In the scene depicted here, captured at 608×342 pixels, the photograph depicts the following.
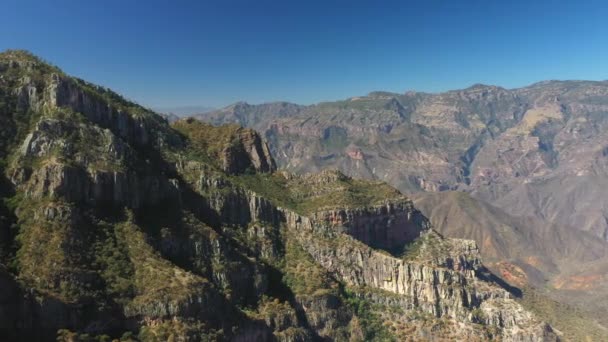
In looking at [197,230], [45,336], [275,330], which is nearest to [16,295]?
[45,336]

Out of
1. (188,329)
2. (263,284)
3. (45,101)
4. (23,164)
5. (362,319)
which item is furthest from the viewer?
(362,319)

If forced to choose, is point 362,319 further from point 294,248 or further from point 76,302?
point 76,302

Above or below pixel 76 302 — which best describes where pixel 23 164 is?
above

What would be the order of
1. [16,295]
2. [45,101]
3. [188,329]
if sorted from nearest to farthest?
[16,295] < [188,329] < [45,101]

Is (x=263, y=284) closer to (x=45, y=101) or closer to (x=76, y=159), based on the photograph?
(x=76, y=159)

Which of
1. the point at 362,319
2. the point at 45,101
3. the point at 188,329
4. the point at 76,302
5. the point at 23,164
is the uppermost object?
the point at 45,101

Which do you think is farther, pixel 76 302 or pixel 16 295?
pixel 76 302
